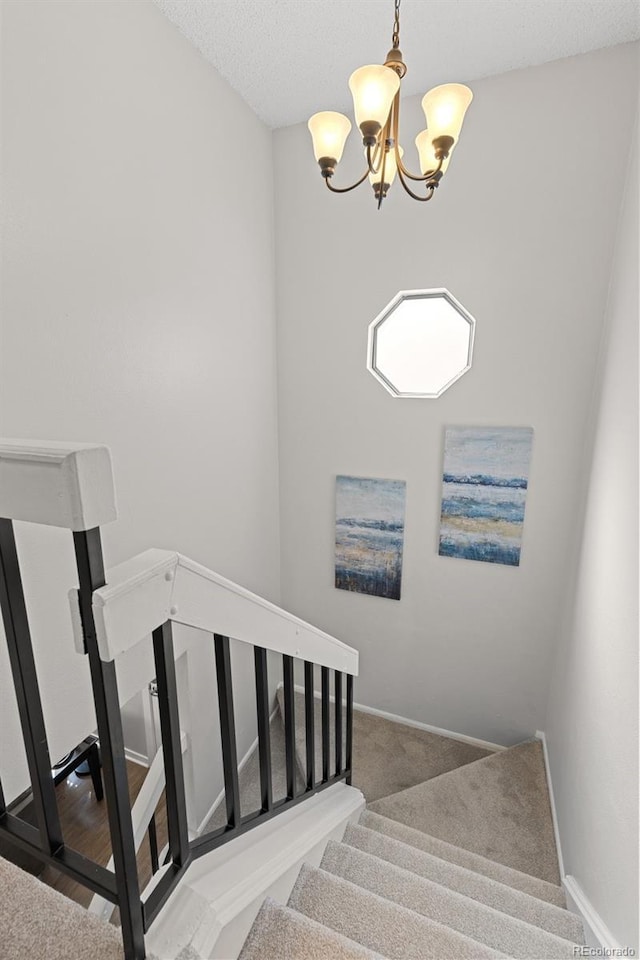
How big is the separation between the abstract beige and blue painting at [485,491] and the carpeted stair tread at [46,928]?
2500 millimetres

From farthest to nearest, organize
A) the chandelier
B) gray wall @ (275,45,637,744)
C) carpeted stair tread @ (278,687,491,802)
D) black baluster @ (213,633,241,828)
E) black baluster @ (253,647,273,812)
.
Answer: carpeted stair tread @ (278,687,491,802)
gray wall @ (275,45,637,744)
the chandelier
black baluster @ (253,647,273,812)
black baluster @ (213,633,241,828)

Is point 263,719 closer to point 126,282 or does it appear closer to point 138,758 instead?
point 126,282

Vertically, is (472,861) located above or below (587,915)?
below

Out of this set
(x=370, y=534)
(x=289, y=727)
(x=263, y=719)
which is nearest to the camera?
(x=263, y=719)

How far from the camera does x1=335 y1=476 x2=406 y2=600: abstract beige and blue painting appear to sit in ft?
10.0

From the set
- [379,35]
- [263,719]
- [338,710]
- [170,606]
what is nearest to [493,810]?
[338,710]

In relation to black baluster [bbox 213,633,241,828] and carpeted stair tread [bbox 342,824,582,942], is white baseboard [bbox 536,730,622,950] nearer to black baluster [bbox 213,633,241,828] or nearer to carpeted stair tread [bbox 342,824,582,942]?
carpeted stair tread [bbox 342,824,582,942]

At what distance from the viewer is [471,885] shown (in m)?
1.77

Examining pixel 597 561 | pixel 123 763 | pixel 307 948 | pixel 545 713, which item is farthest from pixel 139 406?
pixel 545 713

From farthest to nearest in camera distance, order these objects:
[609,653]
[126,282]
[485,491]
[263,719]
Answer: [485,491] < [126,282] < [609,653] < [263,719]

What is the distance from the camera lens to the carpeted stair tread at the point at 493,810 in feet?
7.67

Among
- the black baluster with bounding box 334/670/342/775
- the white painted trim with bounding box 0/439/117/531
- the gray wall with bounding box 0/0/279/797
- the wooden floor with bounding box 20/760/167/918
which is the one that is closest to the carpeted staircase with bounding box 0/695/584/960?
the black baluster with bounding box 334/670/342/775

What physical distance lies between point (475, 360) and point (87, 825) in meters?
3.73

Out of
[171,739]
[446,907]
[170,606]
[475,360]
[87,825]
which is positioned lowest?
[87,825]
